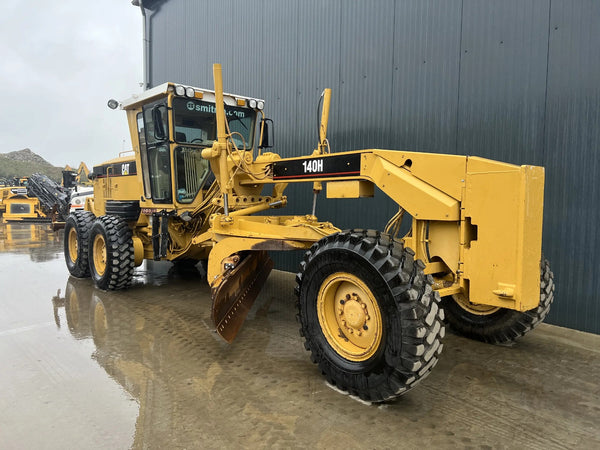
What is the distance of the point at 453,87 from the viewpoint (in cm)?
570

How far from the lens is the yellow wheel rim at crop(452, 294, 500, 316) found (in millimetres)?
4155

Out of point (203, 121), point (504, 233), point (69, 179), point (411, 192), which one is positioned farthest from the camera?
point (69, 179)

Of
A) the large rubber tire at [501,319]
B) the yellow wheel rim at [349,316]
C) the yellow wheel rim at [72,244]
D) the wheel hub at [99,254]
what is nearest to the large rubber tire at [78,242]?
the yellow wheel rim at [72,244]

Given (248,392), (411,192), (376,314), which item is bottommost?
(248,392)

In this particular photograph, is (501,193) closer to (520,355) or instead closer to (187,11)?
(520,355)

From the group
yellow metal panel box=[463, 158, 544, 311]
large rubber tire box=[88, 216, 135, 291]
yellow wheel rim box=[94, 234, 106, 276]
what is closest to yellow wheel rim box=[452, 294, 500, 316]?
yellow metal panel box=[463, 158, 544, 311]

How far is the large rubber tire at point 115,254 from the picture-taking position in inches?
243

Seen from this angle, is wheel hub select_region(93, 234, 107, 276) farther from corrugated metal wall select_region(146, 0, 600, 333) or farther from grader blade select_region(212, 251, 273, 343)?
corrugated metal wall select_region(146, 0, 600, 333)

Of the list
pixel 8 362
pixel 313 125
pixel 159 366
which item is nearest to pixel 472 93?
pixel 313 125

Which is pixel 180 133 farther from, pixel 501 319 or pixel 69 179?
pixel 69 179

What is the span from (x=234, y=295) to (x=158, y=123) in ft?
8.84

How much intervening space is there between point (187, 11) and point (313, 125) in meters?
5.97

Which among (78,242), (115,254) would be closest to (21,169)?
(78,242)

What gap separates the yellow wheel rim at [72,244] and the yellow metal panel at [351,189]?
5862mm
